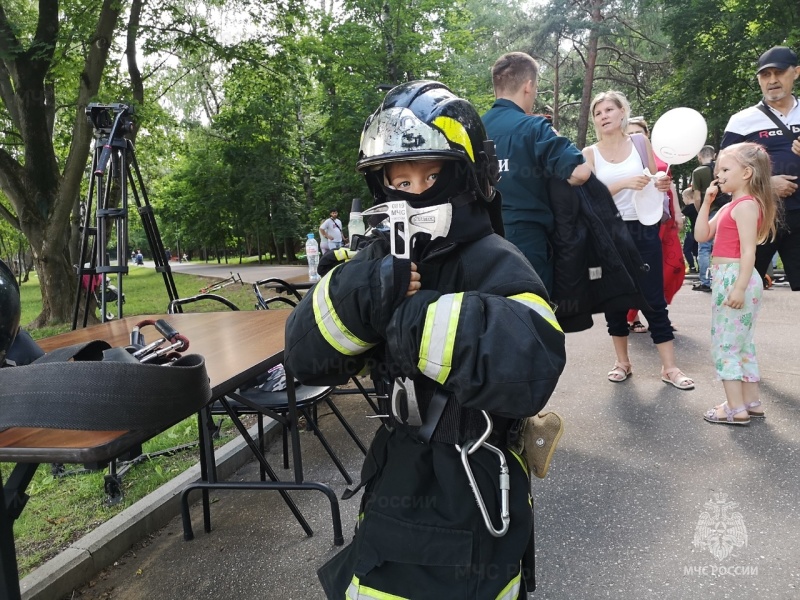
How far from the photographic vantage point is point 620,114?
3.98 metres

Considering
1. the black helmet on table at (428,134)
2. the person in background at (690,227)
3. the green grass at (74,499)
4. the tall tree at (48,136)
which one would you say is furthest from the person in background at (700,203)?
the tall tree at (48,136)

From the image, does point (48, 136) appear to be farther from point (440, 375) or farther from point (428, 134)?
point (440, 375)

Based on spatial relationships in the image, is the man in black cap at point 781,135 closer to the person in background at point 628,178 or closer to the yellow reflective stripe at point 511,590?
the person in background at point 628,178

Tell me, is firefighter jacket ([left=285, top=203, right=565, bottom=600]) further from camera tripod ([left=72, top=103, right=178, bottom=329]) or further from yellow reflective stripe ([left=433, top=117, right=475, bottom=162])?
camera tripod ([left=72, top=103, right=178, bottom=329])

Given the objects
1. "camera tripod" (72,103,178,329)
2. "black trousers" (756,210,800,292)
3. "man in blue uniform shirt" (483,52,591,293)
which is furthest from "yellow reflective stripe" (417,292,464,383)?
"black trousers" (756,210,800,292)

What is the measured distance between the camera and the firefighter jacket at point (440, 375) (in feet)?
3.95

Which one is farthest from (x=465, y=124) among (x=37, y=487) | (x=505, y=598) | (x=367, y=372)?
(x=37, y=487)

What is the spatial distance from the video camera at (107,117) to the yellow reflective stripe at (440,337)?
10.4 feet

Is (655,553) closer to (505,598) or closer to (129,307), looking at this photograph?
(505,598)

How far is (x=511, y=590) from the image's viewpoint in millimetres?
1312

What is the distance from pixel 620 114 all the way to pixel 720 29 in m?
15.2

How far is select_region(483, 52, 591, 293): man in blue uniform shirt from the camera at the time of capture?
125 inches

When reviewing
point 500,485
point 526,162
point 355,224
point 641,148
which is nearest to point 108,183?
point 355,224

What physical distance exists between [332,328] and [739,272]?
2969 mm
